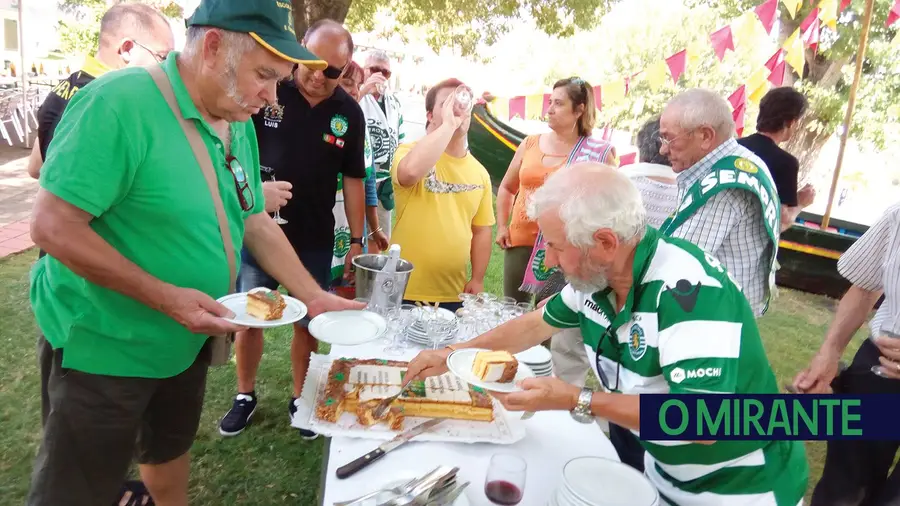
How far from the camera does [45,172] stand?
4.74ft

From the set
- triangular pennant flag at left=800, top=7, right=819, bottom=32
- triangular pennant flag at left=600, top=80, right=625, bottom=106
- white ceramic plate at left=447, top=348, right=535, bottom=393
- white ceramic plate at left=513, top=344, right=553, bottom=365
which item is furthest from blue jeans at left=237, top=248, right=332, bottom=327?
triangular pennant flag at left=800, top=7, right=819, bottom=32

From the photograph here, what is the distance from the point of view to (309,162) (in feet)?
9.93

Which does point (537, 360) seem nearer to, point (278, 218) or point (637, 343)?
point (637, 343)

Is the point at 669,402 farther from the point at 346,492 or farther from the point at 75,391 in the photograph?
the point at 75,391

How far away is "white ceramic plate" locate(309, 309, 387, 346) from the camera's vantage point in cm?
193

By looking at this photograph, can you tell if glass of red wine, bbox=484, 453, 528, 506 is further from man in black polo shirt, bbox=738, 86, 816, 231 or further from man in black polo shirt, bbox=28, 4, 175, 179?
man in black polo shirt, bbox=738, 86, 816, 231

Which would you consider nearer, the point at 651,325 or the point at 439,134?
the point at 651,325

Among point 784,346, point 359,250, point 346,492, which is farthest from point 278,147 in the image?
point 784,346

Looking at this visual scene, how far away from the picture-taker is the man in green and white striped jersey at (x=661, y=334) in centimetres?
138

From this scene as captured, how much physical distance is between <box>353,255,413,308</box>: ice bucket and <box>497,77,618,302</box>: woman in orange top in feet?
4.65

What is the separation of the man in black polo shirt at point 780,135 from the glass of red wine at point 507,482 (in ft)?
12.0

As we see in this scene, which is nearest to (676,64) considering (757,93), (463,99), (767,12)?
(767,12)

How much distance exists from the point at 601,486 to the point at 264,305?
1.15 m

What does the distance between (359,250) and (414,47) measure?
1528 centimetres
